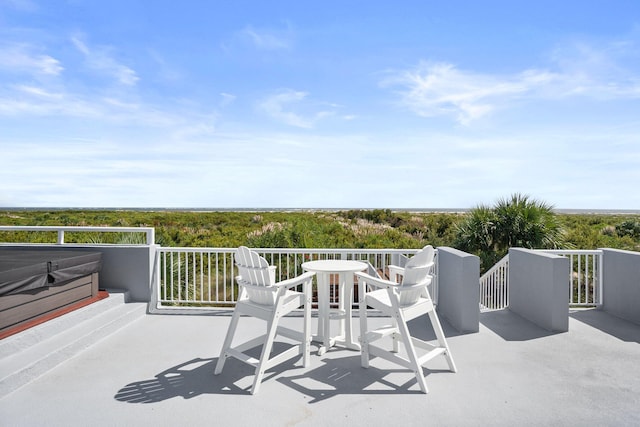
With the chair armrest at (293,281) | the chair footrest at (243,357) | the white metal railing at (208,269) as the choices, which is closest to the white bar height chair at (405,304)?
the chair armrest at (293,281)

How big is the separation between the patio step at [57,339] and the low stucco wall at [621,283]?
21.3ft

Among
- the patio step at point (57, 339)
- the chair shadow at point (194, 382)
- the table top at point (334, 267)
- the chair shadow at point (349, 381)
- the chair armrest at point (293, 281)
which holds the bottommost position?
the chair shadow at point (194, 382)

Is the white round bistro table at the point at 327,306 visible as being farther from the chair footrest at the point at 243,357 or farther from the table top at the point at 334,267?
the chair footrest at the point at 243,357

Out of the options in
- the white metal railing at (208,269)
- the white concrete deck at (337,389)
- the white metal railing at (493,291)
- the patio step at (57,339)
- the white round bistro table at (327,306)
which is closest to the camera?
the white concrete deck at (337,389)

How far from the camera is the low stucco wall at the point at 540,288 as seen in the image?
455 centimetres

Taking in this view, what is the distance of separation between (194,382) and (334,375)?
114 cm

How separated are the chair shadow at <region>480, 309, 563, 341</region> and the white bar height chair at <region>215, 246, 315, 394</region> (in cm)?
246

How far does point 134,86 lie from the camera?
32.4ft

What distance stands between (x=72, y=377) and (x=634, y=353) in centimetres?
527

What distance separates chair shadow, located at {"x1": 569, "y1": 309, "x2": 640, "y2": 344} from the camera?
4.50m

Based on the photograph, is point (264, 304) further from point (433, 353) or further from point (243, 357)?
point (433, 353)

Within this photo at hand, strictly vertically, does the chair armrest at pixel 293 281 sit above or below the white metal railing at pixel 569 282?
above

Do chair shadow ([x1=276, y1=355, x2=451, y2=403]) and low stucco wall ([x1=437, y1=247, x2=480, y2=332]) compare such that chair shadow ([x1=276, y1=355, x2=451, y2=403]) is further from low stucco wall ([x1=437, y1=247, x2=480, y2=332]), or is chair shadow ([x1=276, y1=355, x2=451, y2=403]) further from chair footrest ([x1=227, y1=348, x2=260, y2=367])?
low stucco wall ([x1=437, y1=247, x2=480, y2=332])

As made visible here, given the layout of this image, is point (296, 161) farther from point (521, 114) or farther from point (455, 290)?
point (455, 290)
